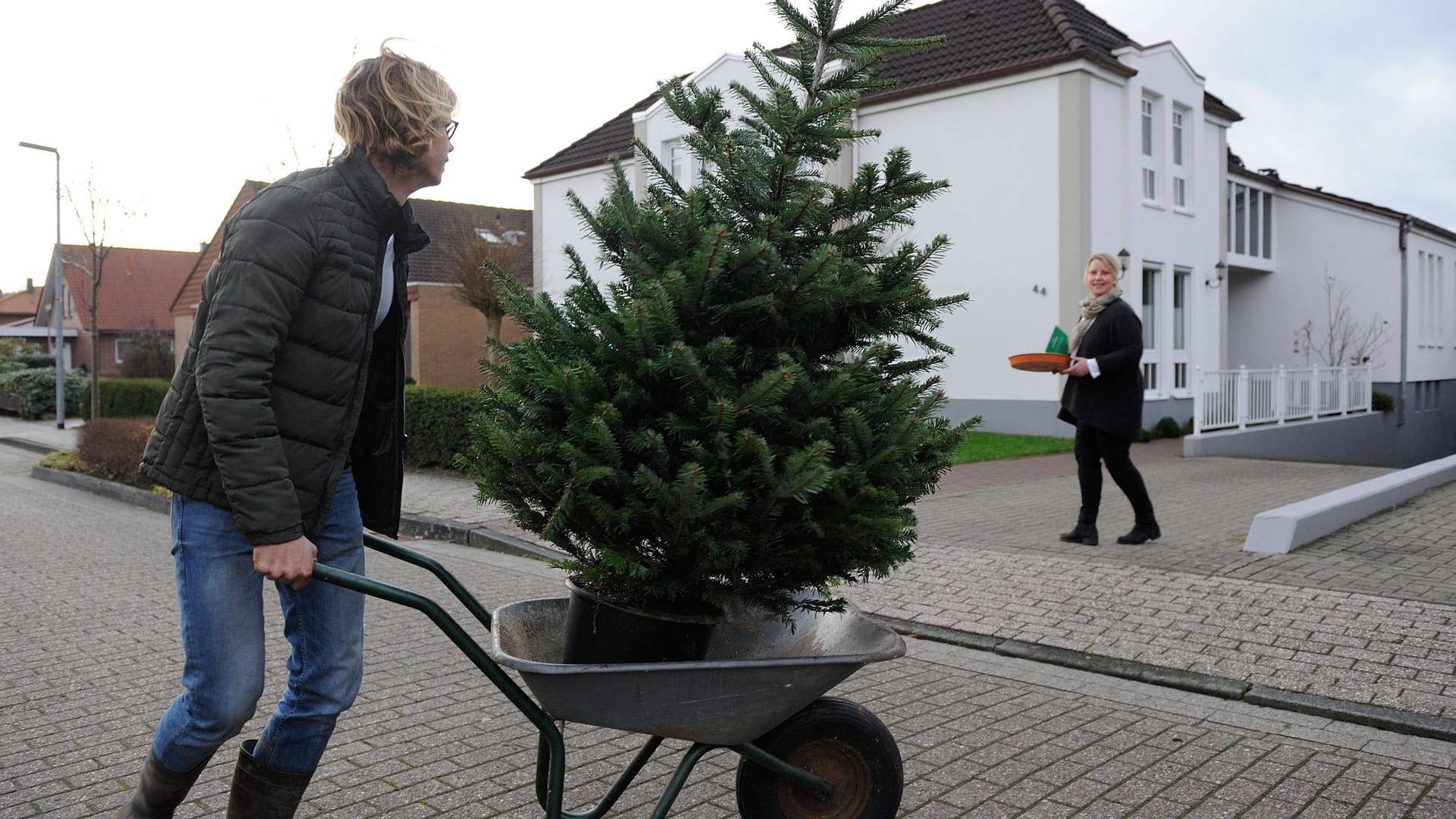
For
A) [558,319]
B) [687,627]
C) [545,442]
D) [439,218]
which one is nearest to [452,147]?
[558,319]

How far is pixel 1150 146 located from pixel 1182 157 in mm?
1256

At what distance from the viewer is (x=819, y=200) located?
2.66 m

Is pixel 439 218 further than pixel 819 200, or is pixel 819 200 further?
pixel 439 218

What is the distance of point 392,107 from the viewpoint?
8.04 feet

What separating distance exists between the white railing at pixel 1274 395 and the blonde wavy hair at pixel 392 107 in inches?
590

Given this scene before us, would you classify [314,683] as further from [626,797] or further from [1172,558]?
[1172,558]

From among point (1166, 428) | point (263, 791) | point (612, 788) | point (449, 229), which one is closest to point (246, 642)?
point (263, 791)

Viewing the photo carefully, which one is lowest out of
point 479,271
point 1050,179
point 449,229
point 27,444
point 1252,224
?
point 27,444

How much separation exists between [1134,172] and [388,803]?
59.1 feet

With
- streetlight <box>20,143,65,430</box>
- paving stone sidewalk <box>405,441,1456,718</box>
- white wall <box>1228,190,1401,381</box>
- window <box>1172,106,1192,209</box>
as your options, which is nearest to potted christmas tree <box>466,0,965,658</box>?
paving stone sidewalk <box>405,441,1456,718</box>

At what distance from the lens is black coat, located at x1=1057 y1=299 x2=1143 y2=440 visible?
7.23 m

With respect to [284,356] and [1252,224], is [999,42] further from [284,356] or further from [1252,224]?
[284,356]

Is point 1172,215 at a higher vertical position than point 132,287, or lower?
lower

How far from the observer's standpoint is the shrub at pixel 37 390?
28.9 m
